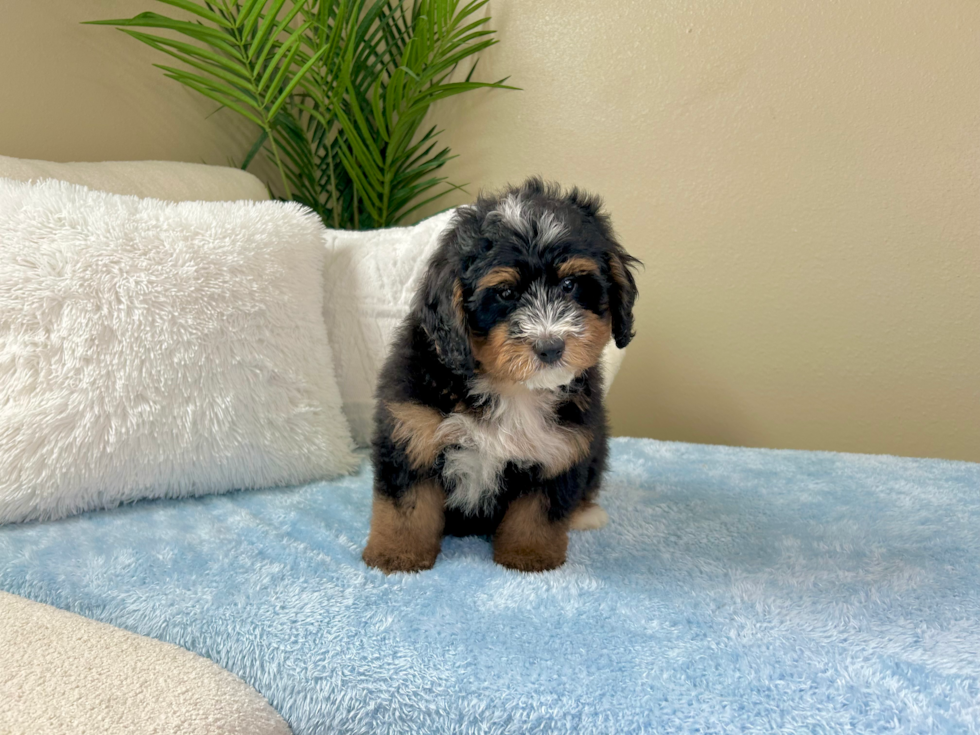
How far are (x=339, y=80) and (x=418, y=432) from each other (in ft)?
7.48

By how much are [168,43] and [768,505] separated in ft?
9.80

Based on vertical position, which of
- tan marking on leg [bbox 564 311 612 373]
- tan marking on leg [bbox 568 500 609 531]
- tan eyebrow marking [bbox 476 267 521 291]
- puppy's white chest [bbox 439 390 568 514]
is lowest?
tan marking on leg [bbox 568 500 609 531]

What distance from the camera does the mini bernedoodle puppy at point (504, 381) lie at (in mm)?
1655

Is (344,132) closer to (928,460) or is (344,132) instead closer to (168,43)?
(168,43)

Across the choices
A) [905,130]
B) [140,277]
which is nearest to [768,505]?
[905,130]

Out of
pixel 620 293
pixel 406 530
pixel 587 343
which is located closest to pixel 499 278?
pixel 587 343

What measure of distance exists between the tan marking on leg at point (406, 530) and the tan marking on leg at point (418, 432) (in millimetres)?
92

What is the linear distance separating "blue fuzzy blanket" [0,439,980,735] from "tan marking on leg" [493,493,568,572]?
0.05 metres

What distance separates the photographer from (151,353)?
217 centimetres

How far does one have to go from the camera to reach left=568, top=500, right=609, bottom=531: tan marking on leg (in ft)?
7.24

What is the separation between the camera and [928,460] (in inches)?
106

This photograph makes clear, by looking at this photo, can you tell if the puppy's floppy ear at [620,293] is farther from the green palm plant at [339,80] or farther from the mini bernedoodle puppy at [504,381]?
the green palm plant at [339,80]

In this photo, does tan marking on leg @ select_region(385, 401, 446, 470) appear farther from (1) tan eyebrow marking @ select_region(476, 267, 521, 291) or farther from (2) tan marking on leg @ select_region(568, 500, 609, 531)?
(2) tan marking on leg @ select_region(568, 500, 609, 531)

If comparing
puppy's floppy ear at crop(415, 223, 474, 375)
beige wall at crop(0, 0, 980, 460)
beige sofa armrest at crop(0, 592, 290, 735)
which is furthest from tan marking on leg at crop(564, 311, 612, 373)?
beige wall at crop(0, 0, 980, 460)
